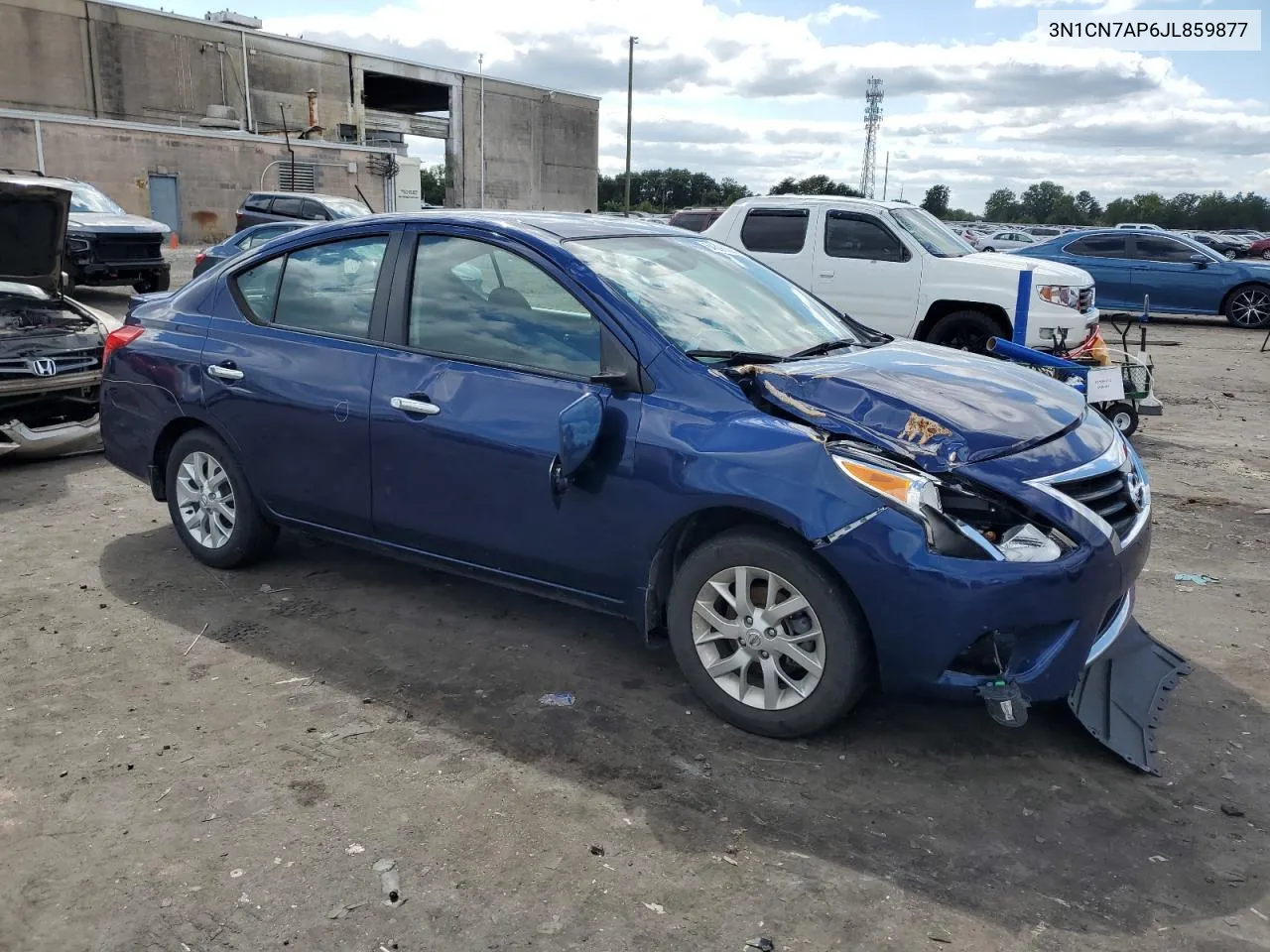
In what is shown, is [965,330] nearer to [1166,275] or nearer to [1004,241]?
[1166,275]

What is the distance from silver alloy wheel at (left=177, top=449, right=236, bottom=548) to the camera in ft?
16.5

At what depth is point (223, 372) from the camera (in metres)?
4.82

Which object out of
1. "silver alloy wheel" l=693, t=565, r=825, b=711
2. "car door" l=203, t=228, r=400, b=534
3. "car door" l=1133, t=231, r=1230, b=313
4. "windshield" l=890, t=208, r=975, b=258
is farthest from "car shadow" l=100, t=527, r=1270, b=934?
"car door" l=1133, t=231, r=1230, b=313

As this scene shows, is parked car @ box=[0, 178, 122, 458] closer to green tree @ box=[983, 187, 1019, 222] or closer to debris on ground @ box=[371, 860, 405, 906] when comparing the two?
debris on ground @ box=[371, 860, 405, 906]

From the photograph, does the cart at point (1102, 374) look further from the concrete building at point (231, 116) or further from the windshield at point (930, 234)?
the concrete building at point (231, 116)

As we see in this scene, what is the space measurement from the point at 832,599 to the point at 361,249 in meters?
2.59

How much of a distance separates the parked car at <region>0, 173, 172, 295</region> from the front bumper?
29.9ft

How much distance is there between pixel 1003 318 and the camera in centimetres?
1036

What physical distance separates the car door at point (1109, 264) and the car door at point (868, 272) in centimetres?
845

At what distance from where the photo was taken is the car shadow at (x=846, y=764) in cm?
290

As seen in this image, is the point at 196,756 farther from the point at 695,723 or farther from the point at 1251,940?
the point at 1251,940

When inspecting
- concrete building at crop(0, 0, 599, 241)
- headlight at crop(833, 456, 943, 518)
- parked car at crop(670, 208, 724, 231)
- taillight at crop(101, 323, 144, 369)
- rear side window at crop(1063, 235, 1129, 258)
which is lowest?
headlight at crop(833, 456, 943, 518)

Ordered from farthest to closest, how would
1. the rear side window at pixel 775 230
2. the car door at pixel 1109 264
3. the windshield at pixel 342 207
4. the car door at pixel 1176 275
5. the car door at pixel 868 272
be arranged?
the windshield at pixel 342 207 < the car door at pixel 1109 264 < the car door at pixel 1176 275 < the rear side window at pixel 775 230 < the car door at pixel 868 272

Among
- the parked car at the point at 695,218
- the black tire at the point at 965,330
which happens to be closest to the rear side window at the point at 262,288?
the black tire at the point at 965,330
